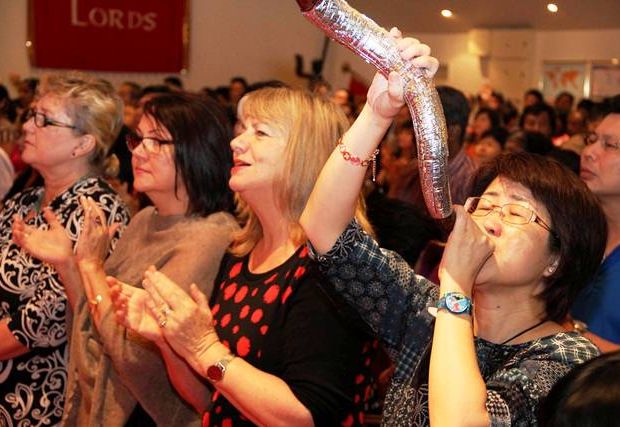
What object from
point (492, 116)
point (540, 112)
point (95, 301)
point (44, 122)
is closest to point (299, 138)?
point (95, 301)

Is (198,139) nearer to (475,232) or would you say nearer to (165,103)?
(165,103)

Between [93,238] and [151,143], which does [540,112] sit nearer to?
[151,143]

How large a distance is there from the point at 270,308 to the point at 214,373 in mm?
179

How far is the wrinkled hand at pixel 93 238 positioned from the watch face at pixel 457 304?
1253mm

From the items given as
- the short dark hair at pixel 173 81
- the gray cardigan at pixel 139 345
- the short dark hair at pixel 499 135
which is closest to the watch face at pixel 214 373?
the gray cardigan at pixel 139 345

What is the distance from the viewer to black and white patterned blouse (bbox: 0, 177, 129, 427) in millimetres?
2520

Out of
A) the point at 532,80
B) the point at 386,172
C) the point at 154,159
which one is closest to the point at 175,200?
the point at 154,159

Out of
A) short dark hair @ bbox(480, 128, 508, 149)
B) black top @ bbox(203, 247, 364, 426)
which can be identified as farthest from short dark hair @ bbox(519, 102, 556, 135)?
black top @ bbox(203, 247, 364, 426)

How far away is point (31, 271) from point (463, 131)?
1.70 meters

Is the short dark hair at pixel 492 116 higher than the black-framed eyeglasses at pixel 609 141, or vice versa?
the black-framed eyeglasses at pixel 609 141

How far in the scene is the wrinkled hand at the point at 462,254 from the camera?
4.75ft

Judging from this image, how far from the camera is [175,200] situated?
248 cm

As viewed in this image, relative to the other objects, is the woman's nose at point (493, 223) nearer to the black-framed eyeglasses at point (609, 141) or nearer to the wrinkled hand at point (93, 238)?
the black-framed eyeglasses at point (609, 141)

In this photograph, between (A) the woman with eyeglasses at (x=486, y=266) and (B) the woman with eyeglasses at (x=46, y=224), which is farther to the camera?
(B) the woman with eyeglasses at (x=46, y=224)
